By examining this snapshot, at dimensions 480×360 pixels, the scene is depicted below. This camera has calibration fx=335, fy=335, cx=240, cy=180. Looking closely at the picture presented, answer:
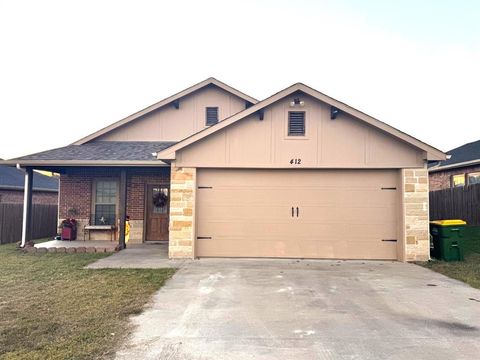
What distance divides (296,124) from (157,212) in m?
6.58

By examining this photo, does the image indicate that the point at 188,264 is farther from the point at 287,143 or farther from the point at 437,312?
the point at 437,312

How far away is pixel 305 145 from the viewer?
9508 mm

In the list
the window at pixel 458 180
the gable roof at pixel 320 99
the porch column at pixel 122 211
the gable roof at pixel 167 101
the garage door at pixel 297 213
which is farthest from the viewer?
the window at pixel 458 180

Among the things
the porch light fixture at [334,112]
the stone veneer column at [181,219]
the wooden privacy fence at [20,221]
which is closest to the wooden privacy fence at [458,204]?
the porch light fixture at [334,112]

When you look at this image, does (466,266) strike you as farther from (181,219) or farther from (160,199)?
(160,199)

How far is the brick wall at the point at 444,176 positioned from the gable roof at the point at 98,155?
15591 millimetres

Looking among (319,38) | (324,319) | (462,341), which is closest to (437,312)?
(462,341)

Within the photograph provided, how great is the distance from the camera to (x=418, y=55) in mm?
16406

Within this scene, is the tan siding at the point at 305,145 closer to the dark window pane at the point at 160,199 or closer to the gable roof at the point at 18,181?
the dark window pane at the point at 160,199

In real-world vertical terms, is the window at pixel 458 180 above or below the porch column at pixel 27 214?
above

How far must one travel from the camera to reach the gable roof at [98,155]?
11.0 m

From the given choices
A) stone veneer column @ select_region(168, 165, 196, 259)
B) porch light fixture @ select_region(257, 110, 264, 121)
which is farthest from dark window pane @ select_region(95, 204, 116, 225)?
porch light fixture @ select_region(257, 110, 264, 121)

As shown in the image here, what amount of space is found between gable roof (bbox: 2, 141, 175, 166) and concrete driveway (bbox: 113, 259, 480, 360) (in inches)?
192

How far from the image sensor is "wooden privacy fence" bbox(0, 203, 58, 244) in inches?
534
